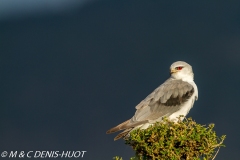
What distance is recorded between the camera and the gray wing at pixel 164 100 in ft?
28.4

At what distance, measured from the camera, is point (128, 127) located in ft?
26.2

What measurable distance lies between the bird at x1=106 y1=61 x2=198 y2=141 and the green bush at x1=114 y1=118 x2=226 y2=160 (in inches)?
74.3

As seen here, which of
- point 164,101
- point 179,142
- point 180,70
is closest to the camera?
point 179,142

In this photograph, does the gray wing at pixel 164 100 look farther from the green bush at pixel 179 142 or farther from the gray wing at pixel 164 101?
the green bush at pixel 179 142

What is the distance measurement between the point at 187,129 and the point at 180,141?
0.20 m

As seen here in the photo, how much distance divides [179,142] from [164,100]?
8.63 feet

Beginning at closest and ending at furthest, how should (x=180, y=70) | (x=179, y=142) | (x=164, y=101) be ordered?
(x=179, y=142), (x=164, y=101), (x=180, y=70)

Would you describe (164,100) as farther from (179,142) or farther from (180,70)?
(179,142)

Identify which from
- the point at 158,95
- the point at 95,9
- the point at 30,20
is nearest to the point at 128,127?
the point at 158,95

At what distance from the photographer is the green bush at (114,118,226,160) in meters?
6.17

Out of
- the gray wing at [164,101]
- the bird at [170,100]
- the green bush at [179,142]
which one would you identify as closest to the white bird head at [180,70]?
the bird at [170,100]

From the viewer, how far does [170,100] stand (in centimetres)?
895

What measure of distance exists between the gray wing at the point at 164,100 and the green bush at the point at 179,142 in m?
2.10

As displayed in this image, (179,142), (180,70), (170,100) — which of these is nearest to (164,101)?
(170,100)
